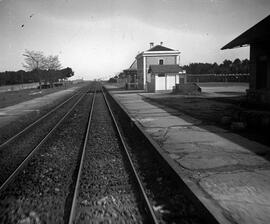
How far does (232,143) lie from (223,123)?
330 centimetres

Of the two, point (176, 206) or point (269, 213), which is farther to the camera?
point (176, 206)

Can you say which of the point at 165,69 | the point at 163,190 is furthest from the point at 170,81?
the point at 163,190

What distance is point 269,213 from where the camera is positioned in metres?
3.74

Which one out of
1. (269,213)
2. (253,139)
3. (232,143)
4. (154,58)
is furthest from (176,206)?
(154,58)

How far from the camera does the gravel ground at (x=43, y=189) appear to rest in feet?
13.6

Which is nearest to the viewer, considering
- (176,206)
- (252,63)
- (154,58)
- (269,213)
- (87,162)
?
(269,213)

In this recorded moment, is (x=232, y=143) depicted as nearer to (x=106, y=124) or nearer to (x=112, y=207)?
(x=112, y=207)

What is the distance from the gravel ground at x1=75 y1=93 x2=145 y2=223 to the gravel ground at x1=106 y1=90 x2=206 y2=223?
333 mm

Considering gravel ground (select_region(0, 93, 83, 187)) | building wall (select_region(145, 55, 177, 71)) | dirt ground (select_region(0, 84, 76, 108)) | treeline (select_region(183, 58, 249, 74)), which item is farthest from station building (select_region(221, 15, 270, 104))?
treeline (select_region(183, 58, 249, 74))

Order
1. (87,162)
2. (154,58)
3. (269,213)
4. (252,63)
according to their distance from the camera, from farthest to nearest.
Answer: (154,58) < (252,63) < (87,162) < (269,213)

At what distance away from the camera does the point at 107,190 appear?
507cm

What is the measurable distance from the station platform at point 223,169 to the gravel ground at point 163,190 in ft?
0.76

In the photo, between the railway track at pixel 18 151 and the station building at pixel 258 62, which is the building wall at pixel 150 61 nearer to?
the station building at pixel 258 62

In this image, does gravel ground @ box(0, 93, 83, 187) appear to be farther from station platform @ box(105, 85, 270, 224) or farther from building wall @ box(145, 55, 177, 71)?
building wall @ box(145, 55, 177, 71)
